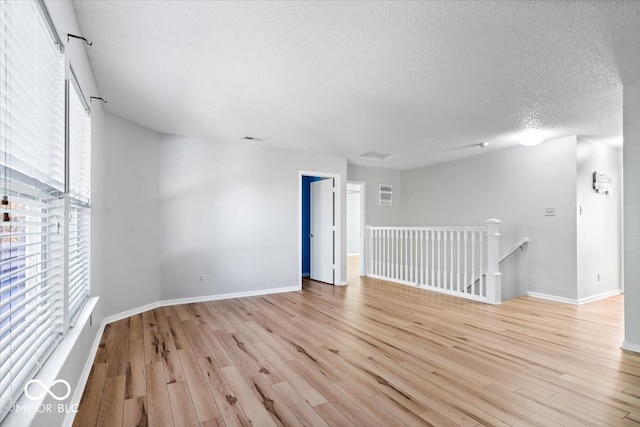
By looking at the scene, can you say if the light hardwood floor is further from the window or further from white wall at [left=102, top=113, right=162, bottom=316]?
the window

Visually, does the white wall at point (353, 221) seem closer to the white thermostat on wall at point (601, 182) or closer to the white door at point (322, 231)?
the white door at point (322, 231)

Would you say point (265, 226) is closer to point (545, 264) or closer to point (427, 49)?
point (427, 49)

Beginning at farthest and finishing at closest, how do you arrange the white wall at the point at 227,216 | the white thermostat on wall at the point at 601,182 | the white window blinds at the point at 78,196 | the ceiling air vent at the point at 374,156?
1. the ceiling air vent at the point at 374,156
2. the white thermostat on wall at the point at 601,182
3. the white wall at the point at 227,216
4. the white window blinds at the point at 78,196

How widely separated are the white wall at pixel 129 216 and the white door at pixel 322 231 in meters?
2.79

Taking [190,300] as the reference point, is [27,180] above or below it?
above

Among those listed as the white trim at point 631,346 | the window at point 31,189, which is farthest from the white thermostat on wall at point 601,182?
the window at point 31,189

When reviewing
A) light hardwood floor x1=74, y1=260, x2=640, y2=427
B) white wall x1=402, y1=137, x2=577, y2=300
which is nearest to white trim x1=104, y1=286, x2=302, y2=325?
light hardwood floor x1=74, y1=260, x2=640, y2=427

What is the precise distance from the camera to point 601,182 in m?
4.78

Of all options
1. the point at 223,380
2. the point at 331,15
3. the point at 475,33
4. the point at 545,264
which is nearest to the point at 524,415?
the point at 223,380

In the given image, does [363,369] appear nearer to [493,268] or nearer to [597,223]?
[493,268]

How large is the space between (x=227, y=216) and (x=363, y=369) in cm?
307

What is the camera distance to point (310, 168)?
17.8ft

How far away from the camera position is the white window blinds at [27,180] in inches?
42.4

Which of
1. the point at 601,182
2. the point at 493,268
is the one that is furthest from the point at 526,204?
the point at 493,268
